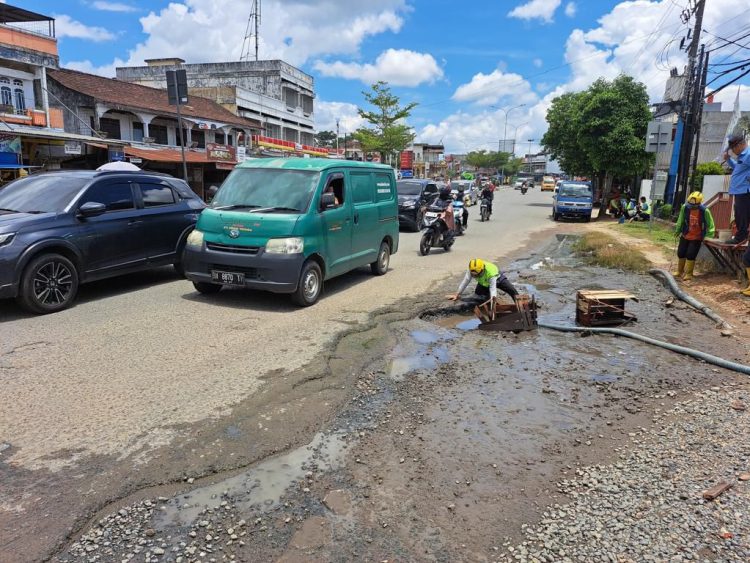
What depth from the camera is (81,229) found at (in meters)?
6.77

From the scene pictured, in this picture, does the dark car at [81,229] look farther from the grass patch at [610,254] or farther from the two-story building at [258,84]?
the two-story building at [258,84]

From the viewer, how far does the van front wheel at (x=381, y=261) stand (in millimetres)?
9680

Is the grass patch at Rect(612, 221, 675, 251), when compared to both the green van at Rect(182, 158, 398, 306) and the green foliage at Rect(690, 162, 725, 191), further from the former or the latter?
the green van at Rect(182, 158, 398, 306)

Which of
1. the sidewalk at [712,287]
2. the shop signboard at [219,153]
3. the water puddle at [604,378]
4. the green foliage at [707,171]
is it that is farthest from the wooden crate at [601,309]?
the shop signboard at [219,153]

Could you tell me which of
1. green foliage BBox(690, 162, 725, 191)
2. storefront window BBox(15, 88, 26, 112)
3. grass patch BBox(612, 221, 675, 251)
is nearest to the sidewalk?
A: grass patch BBox(612, 221, 675, 251)

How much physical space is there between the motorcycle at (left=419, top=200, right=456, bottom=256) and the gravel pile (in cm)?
918

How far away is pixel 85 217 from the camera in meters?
6.85

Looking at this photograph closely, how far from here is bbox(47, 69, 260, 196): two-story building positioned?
23.5m

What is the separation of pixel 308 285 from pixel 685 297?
6.02 meters

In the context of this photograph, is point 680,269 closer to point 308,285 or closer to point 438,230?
point 438,230

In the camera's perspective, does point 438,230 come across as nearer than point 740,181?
No

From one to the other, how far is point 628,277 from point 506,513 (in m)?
9.01

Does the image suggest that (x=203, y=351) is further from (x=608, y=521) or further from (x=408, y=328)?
(x=608, y=521)

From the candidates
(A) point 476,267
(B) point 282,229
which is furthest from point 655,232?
(B) point 282,229
